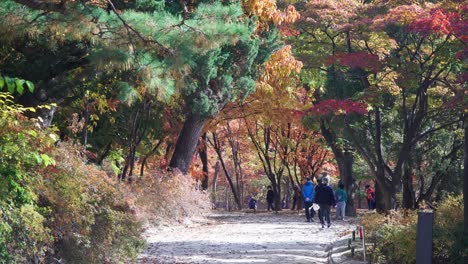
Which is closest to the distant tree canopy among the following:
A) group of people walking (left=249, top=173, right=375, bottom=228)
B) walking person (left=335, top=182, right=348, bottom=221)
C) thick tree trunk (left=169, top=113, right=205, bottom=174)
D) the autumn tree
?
the autumn tree

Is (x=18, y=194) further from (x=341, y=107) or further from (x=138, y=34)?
(x=341, y=107)

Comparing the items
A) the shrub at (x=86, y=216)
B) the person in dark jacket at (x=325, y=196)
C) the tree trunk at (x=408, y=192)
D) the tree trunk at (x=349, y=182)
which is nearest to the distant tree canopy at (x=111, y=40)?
the shrub at (x=86, y=216)

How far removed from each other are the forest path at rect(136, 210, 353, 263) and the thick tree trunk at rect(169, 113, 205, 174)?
11.9 ft

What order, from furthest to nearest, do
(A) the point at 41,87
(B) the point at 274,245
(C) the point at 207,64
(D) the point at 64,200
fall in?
(C) the point at 207,64 → (B) the point at 274,245 → (A) the point at 41,87 → (D) the point at 64,200

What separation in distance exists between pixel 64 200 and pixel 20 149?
1.51 meters

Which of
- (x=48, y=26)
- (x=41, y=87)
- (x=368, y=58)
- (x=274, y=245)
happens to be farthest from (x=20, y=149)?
(x=368, y=58)

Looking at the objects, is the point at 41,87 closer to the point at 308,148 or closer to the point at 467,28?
the point at 467,28

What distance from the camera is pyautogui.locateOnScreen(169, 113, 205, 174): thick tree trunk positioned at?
1030 inches

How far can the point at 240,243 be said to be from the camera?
17.3 m

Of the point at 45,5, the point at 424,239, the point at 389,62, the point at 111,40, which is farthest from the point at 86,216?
the point at 389,62

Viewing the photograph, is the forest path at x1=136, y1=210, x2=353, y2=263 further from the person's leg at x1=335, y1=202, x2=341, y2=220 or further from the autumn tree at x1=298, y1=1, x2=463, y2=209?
the autumn tree at x1=298, y1=1, x2=463, y2=209

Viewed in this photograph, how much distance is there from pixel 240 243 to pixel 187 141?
9.69m

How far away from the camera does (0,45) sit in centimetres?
1433

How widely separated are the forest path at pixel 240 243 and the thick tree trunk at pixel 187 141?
3.64m
